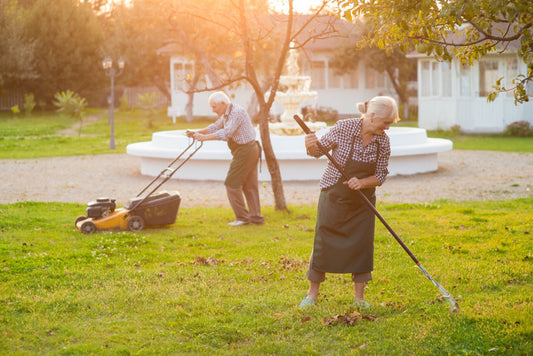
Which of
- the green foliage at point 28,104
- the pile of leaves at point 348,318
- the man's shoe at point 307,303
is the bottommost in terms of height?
the pile of leaves at point 348,318

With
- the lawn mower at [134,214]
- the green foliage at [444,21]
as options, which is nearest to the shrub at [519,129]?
the lawn mower at [134,214]

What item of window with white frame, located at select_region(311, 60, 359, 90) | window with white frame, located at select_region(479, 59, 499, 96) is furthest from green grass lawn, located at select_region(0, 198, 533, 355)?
window with white frame, located at select_region(311, 60, 359, 90)

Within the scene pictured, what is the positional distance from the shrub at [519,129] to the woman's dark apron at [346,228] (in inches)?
816

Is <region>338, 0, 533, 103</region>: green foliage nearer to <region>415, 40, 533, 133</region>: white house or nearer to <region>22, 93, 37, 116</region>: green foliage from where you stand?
<region>415, 40, 533, 133</region>: white house

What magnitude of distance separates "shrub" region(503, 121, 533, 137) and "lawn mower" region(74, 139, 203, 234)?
1812 cm

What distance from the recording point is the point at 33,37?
3897cm

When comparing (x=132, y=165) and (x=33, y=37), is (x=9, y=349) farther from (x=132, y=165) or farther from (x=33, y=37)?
(x=33, y=37)

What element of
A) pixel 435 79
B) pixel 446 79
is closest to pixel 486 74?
pixel 446 79

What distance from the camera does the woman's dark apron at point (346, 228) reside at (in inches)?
210

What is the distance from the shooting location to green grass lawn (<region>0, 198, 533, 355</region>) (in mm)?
4820

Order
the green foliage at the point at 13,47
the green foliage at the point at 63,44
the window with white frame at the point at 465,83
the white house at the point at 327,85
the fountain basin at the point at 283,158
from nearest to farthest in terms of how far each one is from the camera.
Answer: the fountain basin at the point at 283,158
the window with white frame at the point at 465,83
the white house at the point at 327,85
the green foliage at the point at 13,47
the green foliage at the point at 63,44

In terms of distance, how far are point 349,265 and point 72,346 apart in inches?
81.9

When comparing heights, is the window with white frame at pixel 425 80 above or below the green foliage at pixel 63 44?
below

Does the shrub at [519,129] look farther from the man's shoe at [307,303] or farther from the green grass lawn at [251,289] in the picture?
the man's shoe at [307,303]
